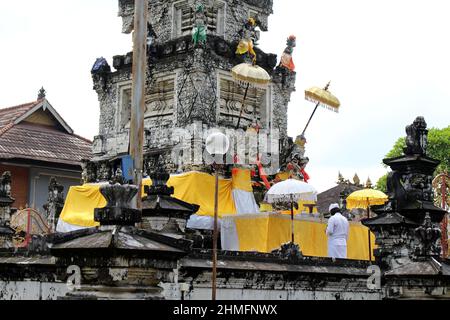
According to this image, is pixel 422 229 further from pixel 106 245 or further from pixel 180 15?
pixel 180 15

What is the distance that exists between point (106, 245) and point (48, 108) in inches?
1116

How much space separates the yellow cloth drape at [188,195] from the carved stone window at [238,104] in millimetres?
2202

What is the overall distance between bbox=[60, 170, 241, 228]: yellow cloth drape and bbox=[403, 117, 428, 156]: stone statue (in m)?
6.57

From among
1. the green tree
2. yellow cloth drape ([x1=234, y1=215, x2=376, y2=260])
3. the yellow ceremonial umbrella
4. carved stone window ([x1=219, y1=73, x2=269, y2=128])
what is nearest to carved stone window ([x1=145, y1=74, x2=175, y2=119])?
carved stone window ([x1=219, y1=73, x2=269, y2=128])

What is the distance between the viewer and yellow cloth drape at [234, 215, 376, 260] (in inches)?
672

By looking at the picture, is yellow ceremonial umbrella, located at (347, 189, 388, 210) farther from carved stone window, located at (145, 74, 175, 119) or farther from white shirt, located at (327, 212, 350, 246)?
carved stone window, located at (145, 74, 175, 119)

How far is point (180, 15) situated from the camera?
22188mm

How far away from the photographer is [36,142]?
32.8 metres

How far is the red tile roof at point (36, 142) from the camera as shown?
1232 inches

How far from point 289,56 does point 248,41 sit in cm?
184

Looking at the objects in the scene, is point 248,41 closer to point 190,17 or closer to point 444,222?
point 190,17

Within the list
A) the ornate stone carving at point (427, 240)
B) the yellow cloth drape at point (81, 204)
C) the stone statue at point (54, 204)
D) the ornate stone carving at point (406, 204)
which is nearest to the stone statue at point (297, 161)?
the yellow cloth drape at point (81, 204)
